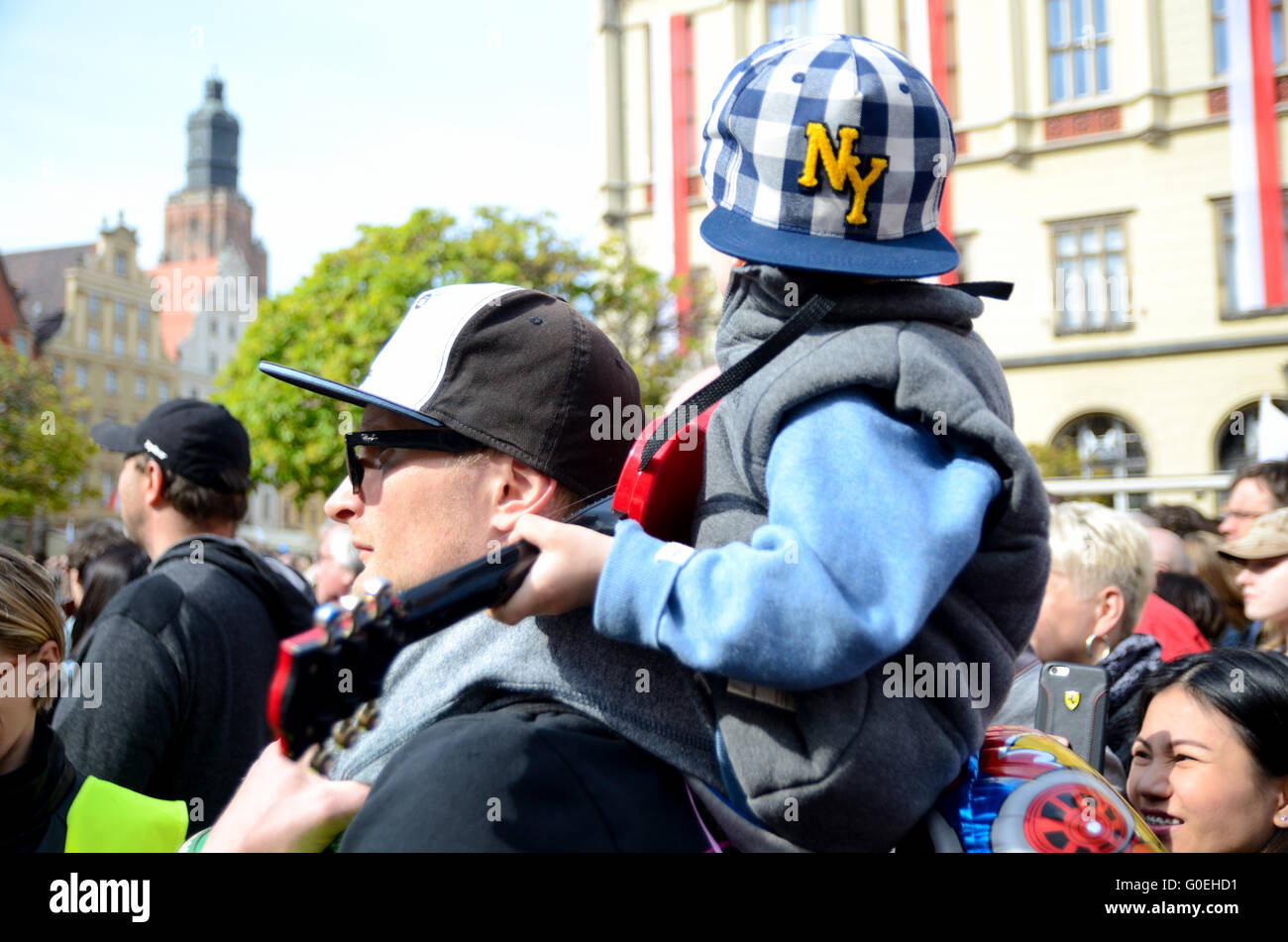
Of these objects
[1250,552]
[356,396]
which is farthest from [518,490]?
[1250,552]

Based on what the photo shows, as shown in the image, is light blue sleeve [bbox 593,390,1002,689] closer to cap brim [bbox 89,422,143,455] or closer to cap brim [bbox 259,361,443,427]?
cap brim [bbox 259,361,443,427]

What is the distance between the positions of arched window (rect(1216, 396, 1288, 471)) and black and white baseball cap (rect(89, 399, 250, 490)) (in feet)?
71.0

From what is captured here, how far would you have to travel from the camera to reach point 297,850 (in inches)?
57.2

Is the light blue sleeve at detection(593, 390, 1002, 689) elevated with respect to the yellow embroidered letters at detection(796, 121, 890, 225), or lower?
lower

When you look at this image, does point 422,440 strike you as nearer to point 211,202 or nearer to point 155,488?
point 155,488

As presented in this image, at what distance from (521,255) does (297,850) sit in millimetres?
19080

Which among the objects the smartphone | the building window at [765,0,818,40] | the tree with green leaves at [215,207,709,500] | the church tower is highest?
the church tower

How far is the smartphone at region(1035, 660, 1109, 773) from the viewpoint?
2332 millimetres

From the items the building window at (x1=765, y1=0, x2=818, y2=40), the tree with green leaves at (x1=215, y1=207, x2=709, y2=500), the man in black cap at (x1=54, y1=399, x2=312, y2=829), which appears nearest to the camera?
the man in black cap at (x1=54, y1=399, x2=312, y2=829)

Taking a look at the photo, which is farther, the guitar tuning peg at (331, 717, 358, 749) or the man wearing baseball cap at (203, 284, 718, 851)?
the man wearing baseball cap at (203, 284, 718, 851)

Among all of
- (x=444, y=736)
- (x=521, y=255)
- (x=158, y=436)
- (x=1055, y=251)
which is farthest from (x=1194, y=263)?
(x=444, y=736)

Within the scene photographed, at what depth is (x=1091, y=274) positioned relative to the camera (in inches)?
932

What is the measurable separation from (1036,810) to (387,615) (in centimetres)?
84

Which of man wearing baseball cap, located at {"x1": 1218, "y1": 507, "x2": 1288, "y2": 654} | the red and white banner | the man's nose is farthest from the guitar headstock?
the red and white banner
